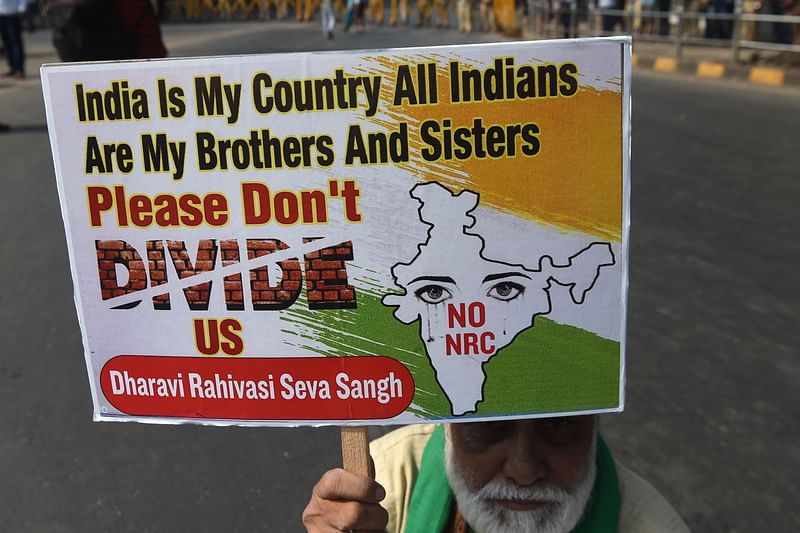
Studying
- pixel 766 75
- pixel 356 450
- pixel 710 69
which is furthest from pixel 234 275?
pixel 710 69

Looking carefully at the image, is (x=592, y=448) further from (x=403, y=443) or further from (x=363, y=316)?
(x=363, y=316)

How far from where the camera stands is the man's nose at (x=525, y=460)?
1.63 meters

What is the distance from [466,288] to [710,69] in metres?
12.5

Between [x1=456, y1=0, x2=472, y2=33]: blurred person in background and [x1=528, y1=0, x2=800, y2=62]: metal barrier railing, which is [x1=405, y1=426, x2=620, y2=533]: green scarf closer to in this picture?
[x1=528, y1=0, x2=800, y2=62]: metal barrier railing

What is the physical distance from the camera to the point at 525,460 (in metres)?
1.63

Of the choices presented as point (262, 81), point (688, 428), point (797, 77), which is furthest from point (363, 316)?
point (797, 77)

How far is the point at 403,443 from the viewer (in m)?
1.97

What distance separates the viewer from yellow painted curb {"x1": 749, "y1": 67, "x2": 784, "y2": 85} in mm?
11227

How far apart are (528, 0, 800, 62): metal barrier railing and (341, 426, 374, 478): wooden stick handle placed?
37.6 ft

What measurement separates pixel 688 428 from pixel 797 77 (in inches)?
363

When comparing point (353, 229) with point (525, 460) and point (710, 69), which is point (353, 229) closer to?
point (525, 460)

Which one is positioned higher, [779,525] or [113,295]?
[113,295]

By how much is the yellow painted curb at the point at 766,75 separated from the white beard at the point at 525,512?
11.0m

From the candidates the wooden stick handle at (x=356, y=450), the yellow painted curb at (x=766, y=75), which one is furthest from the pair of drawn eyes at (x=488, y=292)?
the yellow painted curb at (x=766, y=75)
